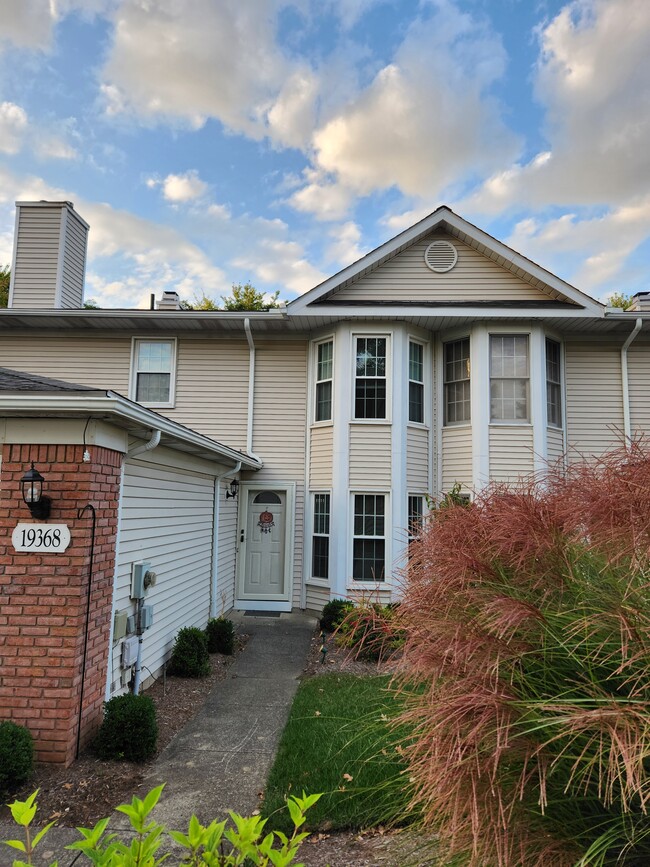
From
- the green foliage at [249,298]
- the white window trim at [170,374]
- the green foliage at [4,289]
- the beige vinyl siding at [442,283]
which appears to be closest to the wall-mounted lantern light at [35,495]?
the white window trim at [170,374]

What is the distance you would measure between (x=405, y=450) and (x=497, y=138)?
7711mm

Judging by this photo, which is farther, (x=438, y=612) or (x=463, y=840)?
(x=438, y=612)

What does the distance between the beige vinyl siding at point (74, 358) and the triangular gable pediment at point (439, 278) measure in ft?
13.4

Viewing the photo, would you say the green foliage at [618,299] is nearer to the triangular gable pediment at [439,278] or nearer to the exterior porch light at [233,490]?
the triangular gable pediment at [439,278]

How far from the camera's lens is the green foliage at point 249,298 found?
88.1 ft

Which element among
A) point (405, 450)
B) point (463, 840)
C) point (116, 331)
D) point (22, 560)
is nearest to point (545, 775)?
point (463, 840)

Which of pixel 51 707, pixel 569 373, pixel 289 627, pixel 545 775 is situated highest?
pixel 569 373

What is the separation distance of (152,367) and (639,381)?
10.5 m

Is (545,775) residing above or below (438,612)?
below

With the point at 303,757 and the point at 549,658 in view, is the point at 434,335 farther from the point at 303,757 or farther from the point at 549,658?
the point at 549,658

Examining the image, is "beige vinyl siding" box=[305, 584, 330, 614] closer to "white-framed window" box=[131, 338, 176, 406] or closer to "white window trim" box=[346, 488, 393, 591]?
"white window trim" box=[346, 488, 393, 591]

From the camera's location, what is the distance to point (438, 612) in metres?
2.72

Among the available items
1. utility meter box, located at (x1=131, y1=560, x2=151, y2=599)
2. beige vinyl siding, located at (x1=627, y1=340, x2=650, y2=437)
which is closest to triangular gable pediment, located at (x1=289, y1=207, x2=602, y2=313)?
beige vinyl siding, located at (x1=627, y1=340, x2=650, y2=437)

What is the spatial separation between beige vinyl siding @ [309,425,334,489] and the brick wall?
243 inches
